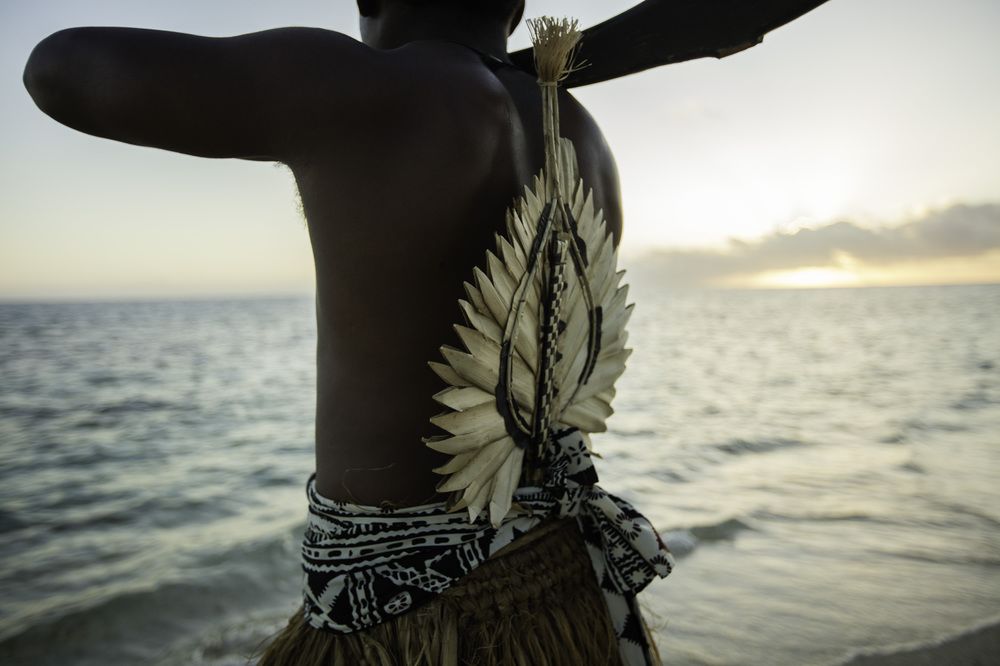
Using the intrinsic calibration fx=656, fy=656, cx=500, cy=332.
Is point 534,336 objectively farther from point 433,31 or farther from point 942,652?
point 942,652

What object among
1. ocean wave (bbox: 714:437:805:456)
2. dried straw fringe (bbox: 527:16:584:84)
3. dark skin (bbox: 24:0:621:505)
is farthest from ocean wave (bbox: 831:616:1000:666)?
ocean wave (bbox: 714:437:805:456)

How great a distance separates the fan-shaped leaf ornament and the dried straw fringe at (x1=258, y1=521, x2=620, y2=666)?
0.14 m

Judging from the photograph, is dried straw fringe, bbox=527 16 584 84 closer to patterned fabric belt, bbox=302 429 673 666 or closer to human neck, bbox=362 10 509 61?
human neck, bbox=362 10 509 61

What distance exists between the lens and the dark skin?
905 millimetres

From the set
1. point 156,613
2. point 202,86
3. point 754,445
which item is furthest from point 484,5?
point 754,445

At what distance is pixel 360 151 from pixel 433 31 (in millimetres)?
380

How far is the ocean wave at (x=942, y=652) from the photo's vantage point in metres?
2.38

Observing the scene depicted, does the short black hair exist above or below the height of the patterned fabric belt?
above

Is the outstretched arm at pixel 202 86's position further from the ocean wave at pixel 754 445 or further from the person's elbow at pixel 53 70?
the ocean wave at pixel 754 445

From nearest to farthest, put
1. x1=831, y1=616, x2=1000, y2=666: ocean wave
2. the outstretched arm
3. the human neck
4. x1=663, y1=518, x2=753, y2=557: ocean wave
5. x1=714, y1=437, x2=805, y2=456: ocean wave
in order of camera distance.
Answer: the outstretched arm < the human neck < x1=831, y1=616, x2=1000, y2=666: ocean wave < x1=663, y1=518, x2=753, y2=557: ocean wave < x1=714, y1=437, x2=805, y2=456: ocean wave

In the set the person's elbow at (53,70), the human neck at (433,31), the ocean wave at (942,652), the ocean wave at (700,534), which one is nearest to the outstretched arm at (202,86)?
the person's elbow at (53,70)

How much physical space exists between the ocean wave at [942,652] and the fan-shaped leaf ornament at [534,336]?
6.33 ft

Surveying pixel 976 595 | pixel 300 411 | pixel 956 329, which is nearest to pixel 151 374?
pixel 300 411

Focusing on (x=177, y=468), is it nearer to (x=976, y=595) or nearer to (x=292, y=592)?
(x=292, y=592)
